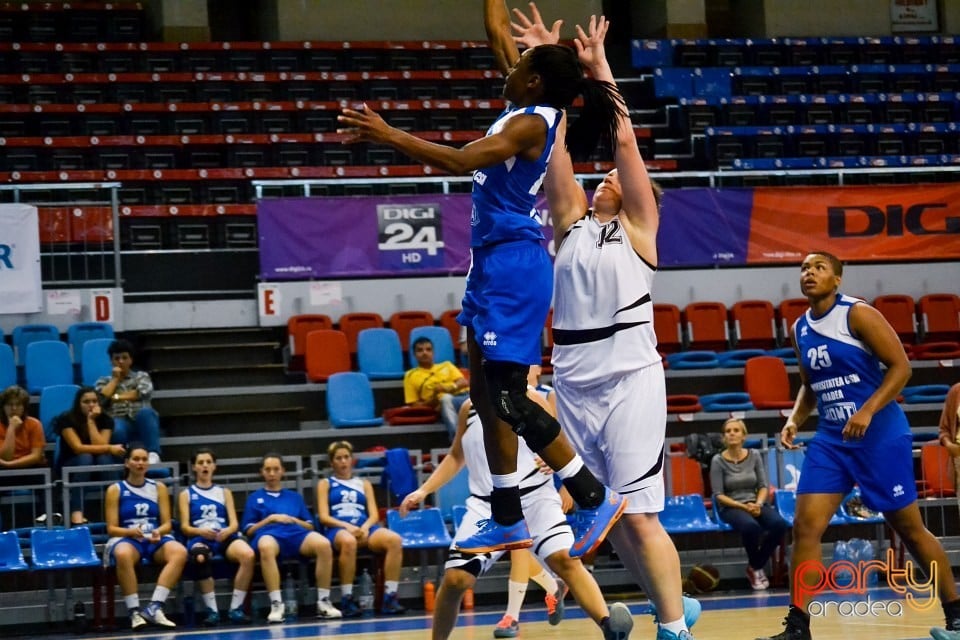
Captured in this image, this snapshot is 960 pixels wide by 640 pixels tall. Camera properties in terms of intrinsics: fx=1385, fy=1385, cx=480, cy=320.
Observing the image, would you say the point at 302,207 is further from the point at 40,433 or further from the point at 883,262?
the point at 883,262

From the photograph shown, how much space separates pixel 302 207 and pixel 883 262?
6.97m

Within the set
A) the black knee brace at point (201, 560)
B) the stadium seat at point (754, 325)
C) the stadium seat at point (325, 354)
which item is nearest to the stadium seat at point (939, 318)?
the stadium seat at point (754, 325)

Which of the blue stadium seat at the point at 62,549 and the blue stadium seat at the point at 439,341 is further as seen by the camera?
the blue stadium seat at the point at 439,341

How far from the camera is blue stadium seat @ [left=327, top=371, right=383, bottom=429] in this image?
43.5 ft

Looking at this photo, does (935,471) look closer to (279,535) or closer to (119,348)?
(279,535)

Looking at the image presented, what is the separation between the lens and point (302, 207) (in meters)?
14.9

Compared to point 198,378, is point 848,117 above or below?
above

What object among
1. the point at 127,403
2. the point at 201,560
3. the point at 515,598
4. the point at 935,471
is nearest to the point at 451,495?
the point at 201,560

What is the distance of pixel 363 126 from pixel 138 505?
22.5 feet

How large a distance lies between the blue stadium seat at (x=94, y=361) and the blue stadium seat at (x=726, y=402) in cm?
581

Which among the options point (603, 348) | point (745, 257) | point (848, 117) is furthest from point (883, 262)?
point (603, 348)

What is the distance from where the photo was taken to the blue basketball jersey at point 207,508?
10727 mm

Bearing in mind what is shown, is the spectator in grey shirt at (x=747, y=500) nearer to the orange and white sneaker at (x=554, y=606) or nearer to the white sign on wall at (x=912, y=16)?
the orange and white sneaker at (x=554, y=606)

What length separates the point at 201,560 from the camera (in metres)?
10.4
